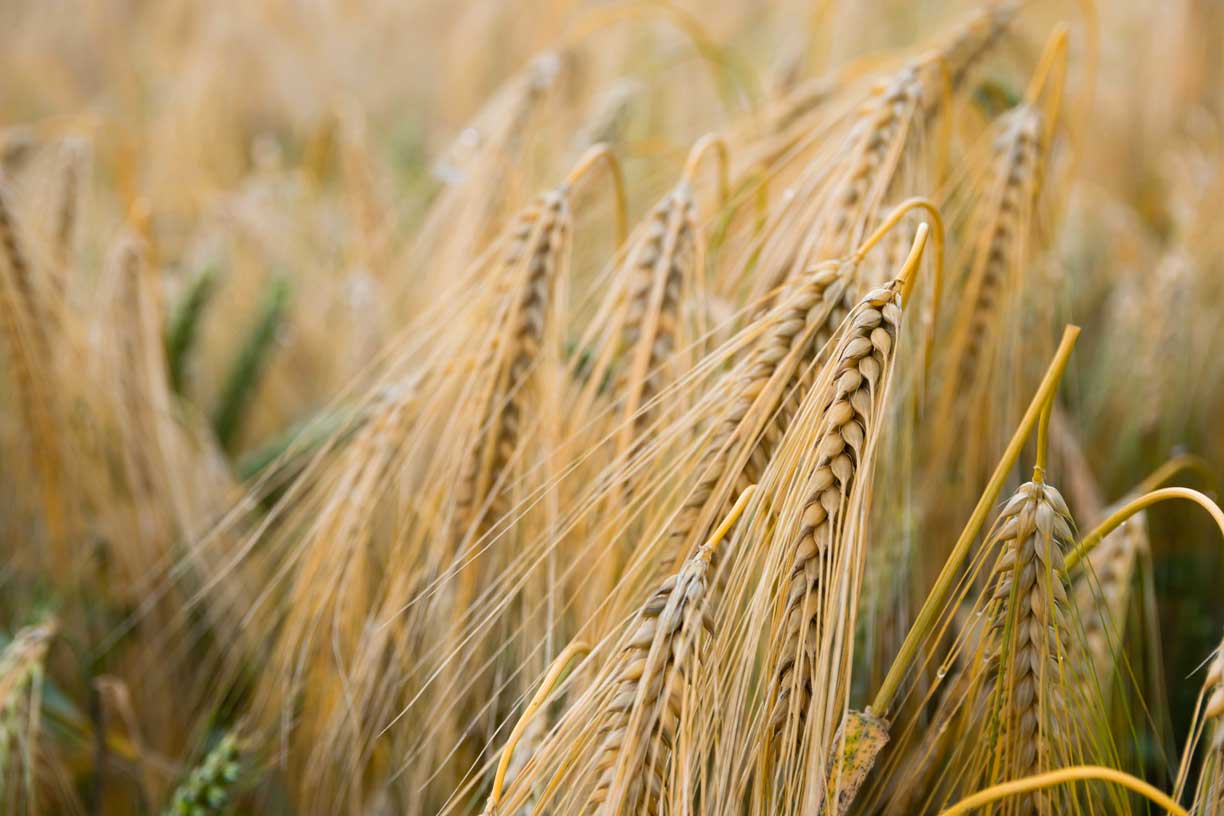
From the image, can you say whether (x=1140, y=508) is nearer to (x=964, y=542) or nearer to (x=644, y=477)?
(x=964, y=542)

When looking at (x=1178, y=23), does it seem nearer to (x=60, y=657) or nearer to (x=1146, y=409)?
(x=1146, y=409)

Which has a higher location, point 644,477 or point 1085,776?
point 644,477

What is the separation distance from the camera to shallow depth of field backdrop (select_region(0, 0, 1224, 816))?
0.48 m

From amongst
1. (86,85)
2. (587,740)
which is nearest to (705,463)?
(587,740)

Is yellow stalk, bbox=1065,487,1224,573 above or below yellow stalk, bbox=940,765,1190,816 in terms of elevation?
above

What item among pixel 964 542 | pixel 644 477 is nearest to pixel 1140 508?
pixel 964 542

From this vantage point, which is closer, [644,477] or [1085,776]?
[1085,776]

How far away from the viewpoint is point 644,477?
0.58 meters

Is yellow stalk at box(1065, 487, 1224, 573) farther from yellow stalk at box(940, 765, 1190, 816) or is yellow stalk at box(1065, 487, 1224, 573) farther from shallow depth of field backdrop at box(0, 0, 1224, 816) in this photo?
yellow stalk at box(940, 765, 1190, 816)

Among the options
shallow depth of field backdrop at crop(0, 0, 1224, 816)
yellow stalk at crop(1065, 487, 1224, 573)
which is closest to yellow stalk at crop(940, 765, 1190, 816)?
shallow depth of field backdrop at crop(0, 0, 1224, 816)

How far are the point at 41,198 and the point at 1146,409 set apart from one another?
1.50 m

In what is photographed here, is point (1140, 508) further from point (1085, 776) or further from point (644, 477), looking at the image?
point (644, 477)

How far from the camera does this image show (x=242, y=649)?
0.95 m

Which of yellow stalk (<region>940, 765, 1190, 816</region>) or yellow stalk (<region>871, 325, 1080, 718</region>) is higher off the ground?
yellow stalk (<region>871, 325, 1080, 718</region>)
